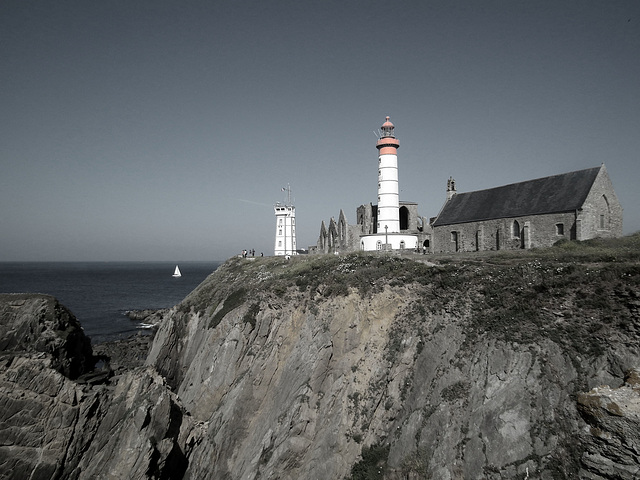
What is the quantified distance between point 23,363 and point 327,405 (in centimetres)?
1848

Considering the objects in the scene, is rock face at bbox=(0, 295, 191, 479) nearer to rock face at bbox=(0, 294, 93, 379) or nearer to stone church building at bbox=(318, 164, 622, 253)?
rock face at bbox=(0, 294, 93, 379)

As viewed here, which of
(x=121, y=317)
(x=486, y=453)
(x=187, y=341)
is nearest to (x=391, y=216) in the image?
(x=187, y=341)

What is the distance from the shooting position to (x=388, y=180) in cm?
4488

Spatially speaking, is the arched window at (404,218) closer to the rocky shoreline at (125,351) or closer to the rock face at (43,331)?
the rocky shoreline at (125,351)


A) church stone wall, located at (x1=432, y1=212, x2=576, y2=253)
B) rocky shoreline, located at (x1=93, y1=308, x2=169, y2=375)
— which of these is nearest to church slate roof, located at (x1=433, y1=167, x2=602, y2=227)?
church stone wall, located at (x1=432, y1=212, x2=576, y2=253)

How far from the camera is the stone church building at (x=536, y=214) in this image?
111 feet

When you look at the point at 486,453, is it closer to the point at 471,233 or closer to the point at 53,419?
the point at 53,419

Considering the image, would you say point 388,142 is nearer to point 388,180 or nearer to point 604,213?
point 388,180

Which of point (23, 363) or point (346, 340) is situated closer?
point (346, 340)

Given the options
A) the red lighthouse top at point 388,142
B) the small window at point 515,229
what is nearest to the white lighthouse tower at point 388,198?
the red lighthouse top at point 388,142

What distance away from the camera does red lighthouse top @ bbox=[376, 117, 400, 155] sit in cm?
4450

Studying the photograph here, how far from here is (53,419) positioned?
22.1m

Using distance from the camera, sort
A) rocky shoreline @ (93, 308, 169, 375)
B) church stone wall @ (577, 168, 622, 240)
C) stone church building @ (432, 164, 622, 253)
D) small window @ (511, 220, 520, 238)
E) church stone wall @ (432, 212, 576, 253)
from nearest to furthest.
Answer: church stone wall @ (577, 168, 622, 240)
stone church building @ (432, 164, 622, 253)
church stone wall @ (432, 212, 576, 253)
small window @ (511, 220, 520, 238)
rocky shoreline @ (93, 308, 169, 375)

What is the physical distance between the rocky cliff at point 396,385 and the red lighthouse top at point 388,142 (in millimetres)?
20013
